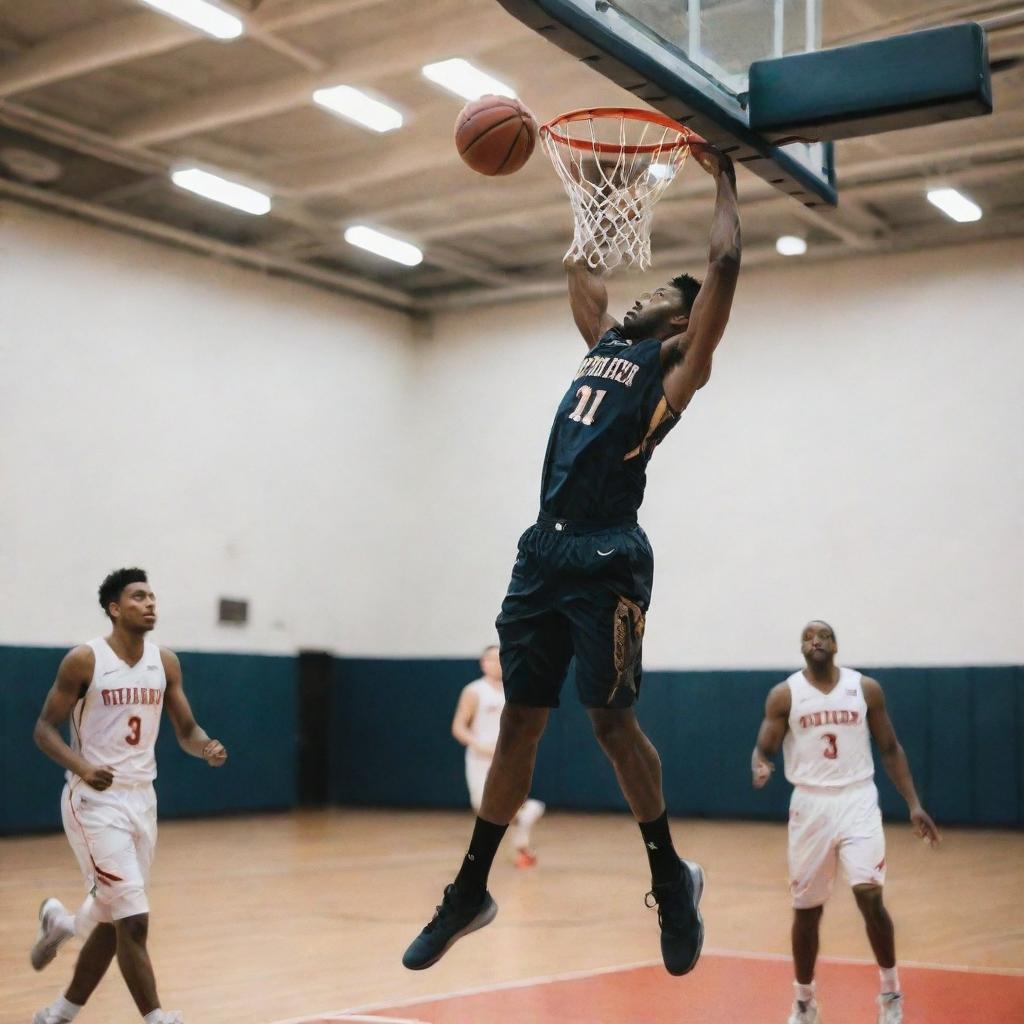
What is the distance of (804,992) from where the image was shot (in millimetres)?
6422

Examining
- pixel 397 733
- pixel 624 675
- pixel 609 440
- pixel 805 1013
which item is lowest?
pixel 805 1013

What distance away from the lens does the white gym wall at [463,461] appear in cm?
1482

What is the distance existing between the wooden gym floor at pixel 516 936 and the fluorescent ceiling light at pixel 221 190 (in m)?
6.35

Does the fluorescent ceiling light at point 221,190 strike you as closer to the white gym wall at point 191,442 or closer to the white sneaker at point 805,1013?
the white gym wall at point 191,442

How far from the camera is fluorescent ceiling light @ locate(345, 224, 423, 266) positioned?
16.1m

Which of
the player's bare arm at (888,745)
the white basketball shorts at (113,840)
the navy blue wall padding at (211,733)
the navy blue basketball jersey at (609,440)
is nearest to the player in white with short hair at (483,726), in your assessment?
the navy blue wall padding at (211,733)

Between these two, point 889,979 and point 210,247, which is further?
point 210,247

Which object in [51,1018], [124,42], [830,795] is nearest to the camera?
[51,1018]

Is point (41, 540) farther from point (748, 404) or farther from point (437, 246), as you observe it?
point (748, 404)

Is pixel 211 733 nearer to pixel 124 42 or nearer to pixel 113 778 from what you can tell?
pixel 124 42

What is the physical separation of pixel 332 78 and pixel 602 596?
28.9 ft

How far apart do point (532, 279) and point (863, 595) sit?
5.81m

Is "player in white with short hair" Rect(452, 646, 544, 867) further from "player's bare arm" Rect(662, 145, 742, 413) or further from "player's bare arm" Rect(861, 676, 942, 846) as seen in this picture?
"player's bare arm" Rect(662, 145, 742, 413)

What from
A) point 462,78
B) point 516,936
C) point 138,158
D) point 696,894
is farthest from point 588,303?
point 138,158
